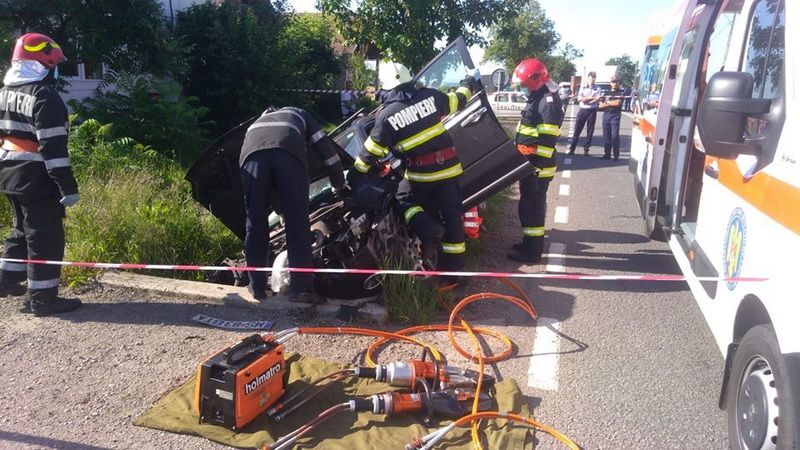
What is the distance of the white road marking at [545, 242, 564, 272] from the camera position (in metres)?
5.81

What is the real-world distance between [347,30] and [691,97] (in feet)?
34.0

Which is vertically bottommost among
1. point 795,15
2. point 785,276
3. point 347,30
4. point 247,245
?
point 247,245

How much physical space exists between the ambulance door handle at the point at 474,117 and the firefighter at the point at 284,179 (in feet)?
4.04

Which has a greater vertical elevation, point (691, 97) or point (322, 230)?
point (691, 97)

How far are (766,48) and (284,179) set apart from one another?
3.04 metres

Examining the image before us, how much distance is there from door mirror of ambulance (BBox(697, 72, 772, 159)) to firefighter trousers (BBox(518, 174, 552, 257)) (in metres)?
3.06

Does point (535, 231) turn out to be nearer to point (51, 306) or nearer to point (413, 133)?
point (413, 133)

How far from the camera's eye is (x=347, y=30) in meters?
13.9

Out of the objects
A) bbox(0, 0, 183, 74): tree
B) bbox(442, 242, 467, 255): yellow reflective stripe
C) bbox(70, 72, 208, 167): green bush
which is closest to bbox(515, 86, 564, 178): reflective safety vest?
bbox(442, 242, 467, 255): yellow reflective stripe

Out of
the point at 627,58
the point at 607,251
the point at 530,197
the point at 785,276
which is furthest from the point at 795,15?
the point at 627,58

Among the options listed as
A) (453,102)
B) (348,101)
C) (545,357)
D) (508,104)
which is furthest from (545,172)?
(508,104)

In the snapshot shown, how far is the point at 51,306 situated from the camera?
459 centimetres

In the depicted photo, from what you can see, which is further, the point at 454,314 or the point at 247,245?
the point at 247,245

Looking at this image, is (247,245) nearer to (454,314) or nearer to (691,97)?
(454,314)
